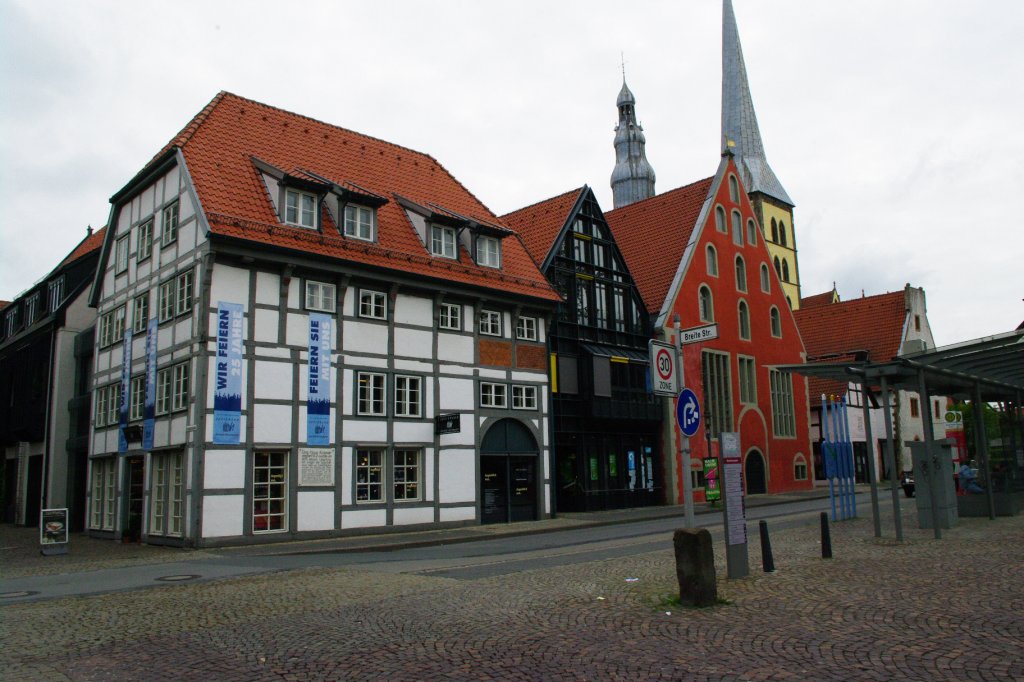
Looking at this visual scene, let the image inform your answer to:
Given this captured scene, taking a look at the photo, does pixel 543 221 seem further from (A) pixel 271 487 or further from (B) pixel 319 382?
(A) pixel 271 487

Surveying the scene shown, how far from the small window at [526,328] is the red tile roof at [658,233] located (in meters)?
8.94

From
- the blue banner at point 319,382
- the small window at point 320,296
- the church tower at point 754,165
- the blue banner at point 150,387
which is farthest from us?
the church tower at point 754,165

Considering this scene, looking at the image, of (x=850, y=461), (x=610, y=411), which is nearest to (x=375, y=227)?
(x=610, y=411)

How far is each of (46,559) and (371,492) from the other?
313 inches

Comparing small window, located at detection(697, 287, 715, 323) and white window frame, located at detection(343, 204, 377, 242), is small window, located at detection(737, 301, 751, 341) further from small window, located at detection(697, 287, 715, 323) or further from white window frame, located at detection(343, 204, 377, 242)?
white window frame, located at detection(343, 204, 377, 242)

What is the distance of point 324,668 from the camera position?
24.5 ft

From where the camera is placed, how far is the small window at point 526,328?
28.6m

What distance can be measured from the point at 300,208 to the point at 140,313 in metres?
6.00

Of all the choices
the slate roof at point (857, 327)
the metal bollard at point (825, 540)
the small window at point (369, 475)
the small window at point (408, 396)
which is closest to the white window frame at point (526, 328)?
the small window at point (408, 396)

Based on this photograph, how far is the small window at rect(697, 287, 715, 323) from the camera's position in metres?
38.5

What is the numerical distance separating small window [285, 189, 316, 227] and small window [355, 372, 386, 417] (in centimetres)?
442

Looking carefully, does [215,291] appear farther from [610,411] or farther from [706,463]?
[706,463]

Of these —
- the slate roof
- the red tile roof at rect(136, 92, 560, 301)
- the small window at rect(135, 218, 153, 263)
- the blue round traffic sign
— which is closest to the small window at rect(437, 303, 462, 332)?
the red tile roof at rect(136, 92, 560, 301)

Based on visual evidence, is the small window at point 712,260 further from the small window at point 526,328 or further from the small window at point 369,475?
the small window at point 369,475
